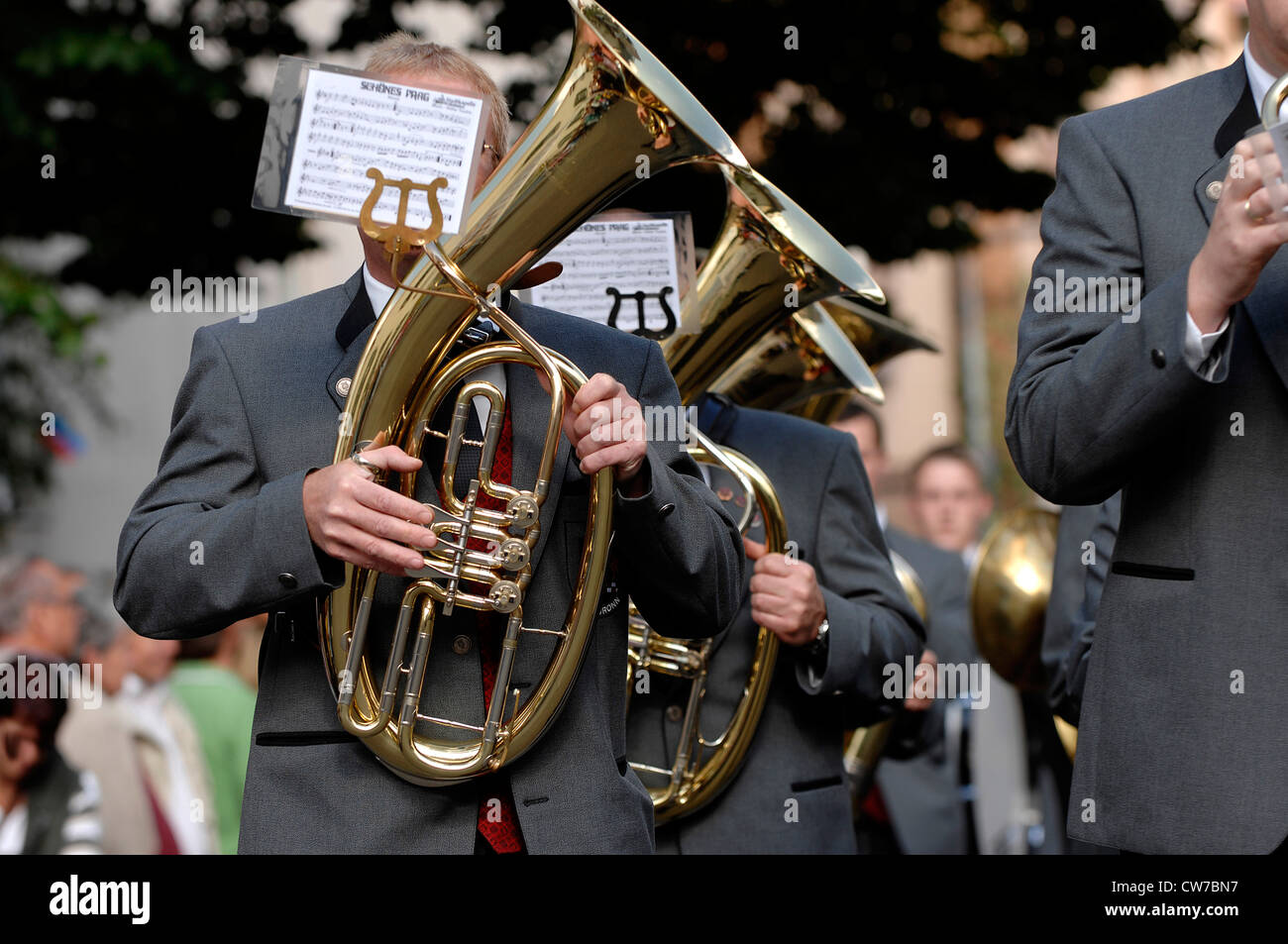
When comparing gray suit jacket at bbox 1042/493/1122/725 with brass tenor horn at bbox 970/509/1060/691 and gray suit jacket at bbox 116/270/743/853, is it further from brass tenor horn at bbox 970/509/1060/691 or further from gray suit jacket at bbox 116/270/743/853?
gray suit jacket at bbox 116/270/743/853

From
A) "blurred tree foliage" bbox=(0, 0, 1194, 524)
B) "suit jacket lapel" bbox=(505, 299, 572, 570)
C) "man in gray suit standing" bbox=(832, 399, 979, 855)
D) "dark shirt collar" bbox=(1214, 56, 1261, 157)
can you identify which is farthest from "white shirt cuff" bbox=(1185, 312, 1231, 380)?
"blurred tree foliage" bbox=(0, 0, 1194, 524)

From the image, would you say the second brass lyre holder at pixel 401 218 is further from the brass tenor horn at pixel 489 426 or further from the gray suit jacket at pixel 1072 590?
the gray suit jacket at pixel 1072 590

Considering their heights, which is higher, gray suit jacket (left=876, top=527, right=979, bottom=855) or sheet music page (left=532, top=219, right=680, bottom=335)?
sheet music page (left=532, top=219, right=680, bottom=335)

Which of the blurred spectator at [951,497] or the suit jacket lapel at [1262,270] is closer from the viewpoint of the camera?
the suit jacket lapel at [1262,270]

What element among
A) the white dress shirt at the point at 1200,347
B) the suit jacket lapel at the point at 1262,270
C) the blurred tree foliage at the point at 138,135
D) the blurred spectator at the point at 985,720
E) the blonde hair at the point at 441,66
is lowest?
the blurred spectator at the point at 985,720

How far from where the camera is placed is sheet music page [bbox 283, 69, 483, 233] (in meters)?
2.43

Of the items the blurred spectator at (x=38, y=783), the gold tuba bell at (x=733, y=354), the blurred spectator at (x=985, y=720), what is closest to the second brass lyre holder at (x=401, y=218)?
the gold tuba bell at (x=733, y=354)

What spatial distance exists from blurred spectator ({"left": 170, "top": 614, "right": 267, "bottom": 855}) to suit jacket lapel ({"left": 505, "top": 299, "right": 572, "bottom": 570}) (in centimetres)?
303

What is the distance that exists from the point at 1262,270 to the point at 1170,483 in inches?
12.1

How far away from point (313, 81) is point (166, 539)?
72 centimetres

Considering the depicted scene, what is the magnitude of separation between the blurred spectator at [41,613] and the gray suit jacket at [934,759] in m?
2.79

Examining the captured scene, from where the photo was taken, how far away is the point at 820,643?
3635mm

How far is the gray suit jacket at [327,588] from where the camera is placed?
247cm

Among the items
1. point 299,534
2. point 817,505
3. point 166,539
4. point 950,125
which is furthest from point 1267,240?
Answer: point 950,125
